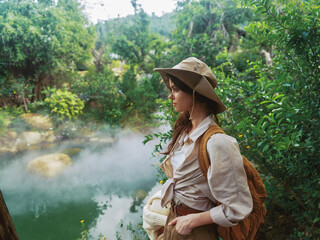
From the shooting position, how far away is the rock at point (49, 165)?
4609mm

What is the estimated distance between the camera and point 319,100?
1.29 metres

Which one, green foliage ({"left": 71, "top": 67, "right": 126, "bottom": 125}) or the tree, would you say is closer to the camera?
the tree

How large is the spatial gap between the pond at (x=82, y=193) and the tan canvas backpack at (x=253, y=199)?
217 cm

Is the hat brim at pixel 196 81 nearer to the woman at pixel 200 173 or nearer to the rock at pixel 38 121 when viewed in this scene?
the woman at pixel 200 173

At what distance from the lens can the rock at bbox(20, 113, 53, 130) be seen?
624cm

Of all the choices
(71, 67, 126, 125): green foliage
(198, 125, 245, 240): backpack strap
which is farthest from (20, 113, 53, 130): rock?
(198, 125, 245, 240): backpack strap

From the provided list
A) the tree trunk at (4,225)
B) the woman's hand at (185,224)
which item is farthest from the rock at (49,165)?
the woman's hand at (185,224)

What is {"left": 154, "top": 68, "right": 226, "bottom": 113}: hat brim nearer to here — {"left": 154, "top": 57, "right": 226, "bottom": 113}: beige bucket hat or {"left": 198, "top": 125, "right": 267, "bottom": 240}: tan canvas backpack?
{"left": 154, "top": 57, "right": 226, "bottom": 113}: beige bucket hat

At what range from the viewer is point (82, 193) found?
13.4ft

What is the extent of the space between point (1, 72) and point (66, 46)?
1.98 meters

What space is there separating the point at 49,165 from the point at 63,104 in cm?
220

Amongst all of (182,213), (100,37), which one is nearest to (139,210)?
(182,213)

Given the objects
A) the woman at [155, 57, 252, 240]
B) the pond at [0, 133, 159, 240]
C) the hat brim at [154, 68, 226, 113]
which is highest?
the hat brim at [154, 68, 226, 113]

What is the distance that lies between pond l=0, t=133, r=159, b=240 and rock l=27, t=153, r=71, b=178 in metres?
0.12
